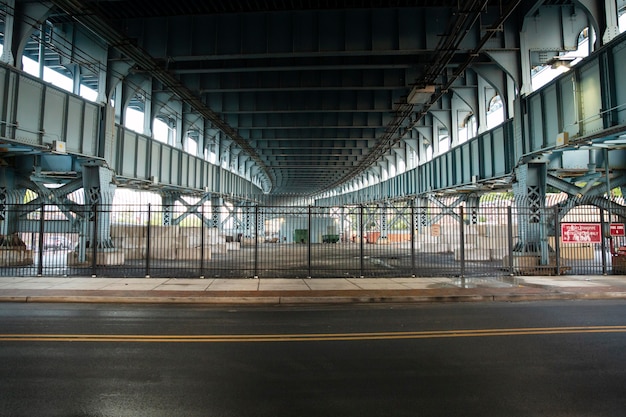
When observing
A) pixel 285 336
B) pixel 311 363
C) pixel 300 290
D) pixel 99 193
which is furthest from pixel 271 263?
pixel 311 363

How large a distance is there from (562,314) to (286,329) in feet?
21.4

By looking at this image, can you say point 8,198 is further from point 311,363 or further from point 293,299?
point 311,363

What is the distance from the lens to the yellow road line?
265 inches

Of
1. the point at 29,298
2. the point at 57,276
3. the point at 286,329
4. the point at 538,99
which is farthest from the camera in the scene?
the point at 538,99

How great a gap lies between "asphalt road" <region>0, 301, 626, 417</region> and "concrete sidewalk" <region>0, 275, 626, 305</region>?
1.53 meters

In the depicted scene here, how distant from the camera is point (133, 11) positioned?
16203 mm

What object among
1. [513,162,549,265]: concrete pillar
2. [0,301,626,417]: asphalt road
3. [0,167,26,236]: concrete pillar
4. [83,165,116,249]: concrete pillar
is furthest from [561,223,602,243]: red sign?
[0,167,26,236]: concrete pillar

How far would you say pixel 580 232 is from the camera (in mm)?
15062

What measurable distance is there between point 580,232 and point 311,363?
1427 centimetres

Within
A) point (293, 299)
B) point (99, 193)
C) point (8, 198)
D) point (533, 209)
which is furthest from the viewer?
point (8, 198)

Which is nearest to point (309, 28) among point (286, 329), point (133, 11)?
point (133, 11)

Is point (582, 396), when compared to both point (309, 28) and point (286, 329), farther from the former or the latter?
point (309, 28)

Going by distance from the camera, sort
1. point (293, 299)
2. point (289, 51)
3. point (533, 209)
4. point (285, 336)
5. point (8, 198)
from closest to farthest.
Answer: point (285, 336) < point (293, 299) < point (533, 209) < point (289, 51) < point (8, 198)

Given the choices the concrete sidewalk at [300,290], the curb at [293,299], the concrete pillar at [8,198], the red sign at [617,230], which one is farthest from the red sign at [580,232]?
the concrete pillar at [8,198]
